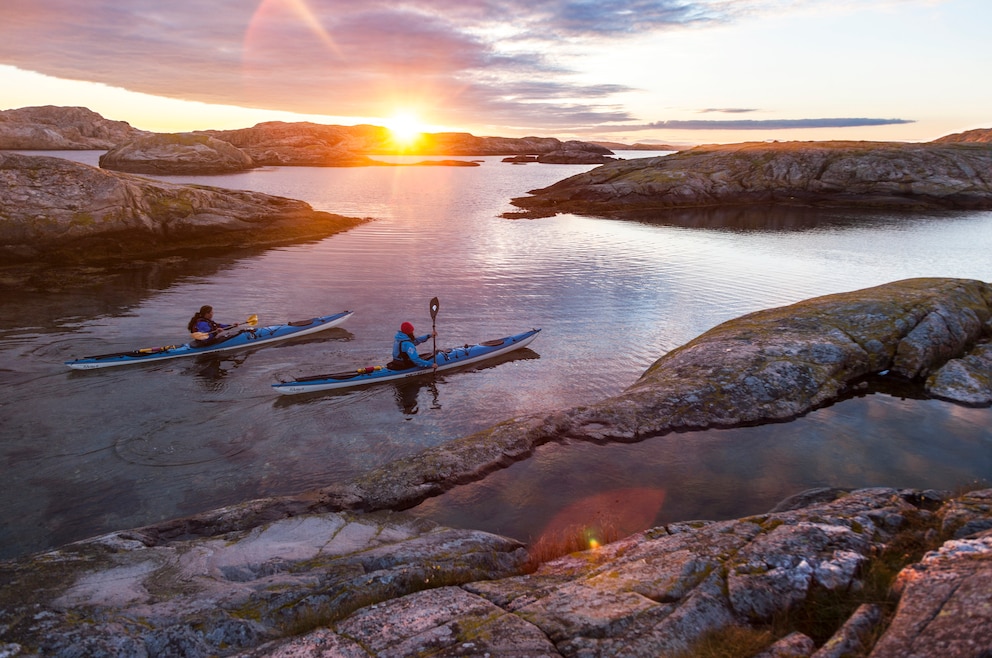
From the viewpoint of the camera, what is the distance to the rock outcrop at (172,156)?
392 ft

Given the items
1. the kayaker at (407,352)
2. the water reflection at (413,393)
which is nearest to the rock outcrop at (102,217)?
the kayaker at (407,352)

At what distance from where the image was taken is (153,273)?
108 feet

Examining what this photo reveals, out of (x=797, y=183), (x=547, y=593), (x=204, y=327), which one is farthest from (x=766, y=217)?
(x=547, y=593)

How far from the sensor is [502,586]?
23.8ft

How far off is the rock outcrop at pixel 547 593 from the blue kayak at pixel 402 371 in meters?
9.15

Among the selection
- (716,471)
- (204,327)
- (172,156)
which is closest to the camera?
(716,471)

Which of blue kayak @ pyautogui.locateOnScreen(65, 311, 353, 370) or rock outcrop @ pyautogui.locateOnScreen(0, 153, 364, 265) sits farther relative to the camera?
rock outcrop @ pyautogui.locateOnScreen(0, 153, 364, 265)

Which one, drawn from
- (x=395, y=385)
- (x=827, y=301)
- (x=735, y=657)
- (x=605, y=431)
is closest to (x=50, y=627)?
(x=735, y=657)

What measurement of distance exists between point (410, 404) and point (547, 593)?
11.3 metres

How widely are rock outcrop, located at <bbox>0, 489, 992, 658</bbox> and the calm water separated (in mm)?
3168

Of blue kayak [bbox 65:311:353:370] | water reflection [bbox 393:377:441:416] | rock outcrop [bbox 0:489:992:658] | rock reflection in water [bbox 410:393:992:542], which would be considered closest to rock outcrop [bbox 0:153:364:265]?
blue kayak [bbox 65:311:353:370]

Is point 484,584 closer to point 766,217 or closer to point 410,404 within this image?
point 410,404

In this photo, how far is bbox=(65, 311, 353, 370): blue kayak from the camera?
19188 millimetres

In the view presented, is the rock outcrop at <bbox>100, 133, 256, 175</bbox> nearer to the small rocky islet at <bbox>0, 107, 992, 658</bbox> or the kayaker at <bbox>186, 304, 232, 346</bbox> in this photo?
the kayaker at <bbox>186, 304, 232, 346</bbox>
